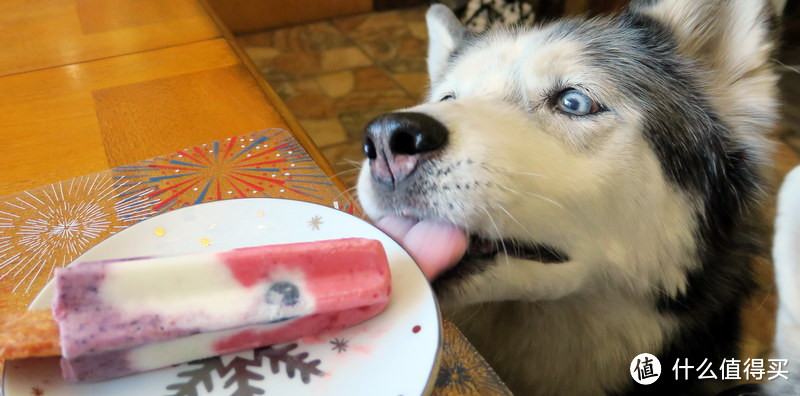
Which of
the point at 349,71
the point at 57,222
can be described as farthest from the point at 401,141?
the point at 349,71

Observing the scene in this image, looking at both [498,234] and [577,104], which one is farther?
[577,104]

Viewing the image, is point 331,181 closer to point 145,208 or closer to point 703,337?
point 145,208

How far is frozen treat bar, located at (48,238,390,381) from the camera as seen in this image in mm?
512

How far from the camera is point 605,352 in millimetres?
1010

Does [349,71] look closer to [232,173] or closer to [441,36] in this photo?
[441,36]

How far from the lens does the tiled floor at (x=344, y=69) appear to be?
2752 millimetres

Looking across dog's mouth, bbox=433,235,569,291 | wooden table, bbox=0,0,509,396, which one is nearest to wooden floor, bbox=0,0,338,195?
wooden table, bbox=0,0,509,396

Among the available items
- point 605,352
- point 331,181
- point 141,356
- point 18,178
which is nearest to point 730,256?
point 605,352

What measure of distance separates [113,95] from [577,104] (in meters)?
0.93

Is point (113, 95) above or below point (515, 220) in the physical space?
above

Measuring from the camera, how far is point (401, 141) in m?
0.74

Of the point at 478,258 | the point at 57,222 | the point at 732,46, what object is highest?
the point at 732,46

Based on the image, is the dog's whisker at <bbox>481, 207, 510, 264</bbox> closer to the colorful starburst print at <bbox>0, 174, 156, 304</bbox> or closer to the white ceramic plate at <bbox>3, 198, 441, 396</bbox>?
the white ceramic plate at <bbox>3, 198, 441, 396</bbox>

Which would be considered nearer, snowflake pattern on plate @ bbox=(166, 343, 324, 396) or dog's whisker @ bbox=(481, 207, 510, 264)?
snowflake pattern on plate @ bbox=(166, 343, 324, 396)
